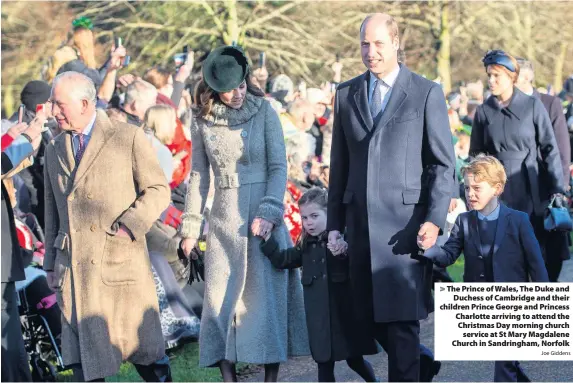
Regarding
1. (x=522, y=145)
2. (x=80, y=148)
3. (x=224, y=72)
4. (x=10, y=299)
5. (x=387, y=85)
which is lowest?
(x=10, y=299)

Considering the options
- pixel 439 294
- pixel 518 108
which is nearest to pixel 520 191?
pixel 518 108

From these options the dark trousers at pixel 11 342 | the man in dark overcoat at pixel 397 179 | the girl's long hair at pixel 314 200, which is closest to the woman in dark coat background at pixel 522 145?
the girl's long hair at pixel 314 200

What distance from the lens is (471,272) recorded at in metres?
7.48

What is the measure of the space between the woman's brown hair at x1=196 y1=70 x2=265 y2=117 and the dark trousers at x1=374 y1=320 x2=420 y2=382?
1760 millimetres

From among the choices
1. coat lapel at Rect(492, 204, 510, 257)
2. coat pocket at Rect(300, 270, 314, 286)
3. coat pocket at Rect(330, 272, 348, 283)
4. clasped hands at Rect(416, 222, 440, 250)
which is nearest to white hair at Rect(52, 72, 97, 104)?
coat pocket at Rect(300, 270, 314, 286)

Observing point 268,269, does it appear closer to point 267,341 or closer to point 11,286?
point 267,341

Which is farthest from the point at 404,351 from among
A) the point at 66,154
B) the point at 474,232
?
the point at 66,154

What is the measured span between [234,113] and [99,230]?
3.65 feet

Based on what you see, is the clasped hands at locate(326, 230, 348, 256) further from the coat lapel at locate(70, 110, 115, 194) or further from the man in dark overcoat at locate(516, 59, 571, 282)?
the man in dark overcoat at locate(516, 59, 571, 282)

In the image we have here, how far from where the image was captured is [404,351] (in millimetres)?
6766

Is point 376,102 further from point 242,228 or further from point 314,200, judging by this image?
point 242,228

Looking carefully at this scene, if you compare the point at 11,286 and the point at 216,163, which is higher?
the point at 216,163

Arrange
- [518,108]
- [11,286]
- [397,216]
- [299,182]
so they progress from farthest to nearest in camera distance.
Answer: [299,182], [518,108], [11,286], [397,216]

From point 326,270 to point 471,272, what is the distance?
0.88 meters
